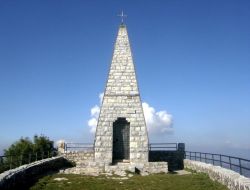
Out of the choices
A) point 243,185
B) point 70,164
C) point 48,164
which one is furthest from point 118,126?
point 243,185

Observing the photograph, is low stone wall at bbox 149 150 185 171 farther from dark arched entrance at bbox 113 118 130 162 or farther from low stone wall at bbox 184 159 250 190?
low stone wall at bbox 184 159 250 190

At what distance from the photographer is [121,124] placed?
71.1 feet

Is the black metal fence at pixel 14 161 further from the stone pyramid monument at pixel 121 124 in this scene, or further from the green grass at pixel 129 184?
the stone pyramid monument at pixel 121 124

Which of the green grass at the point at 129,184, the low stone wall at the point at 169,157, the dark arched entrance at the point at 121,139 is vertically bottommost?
the green grass at the point at 129,184

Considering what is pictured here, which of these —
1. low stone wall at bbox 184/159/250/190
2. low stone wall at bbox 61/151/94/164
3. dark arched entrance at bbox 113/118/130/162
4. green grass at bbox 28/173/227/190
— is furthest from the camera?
low stone wall at bbox 61/151/94/164

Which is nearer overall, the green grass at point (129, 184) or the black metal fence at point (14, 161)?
the green grass at point (129, 184)

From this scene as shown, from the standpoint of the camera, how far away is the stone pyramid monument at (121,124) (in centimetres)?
2106

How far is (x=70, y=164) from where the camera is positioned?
2198cm

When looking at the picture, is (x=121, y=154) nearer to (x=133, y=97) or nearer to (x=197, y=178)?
(x=133, y=97)

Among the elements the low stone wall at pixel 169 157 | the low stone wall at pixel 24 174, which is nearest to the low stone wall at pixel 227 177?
the low stone wall at pixel 169 157

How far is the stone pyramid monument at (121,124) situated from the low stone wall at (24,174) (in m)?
3.61

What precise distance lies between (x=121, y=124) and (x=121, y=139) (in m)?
0.95

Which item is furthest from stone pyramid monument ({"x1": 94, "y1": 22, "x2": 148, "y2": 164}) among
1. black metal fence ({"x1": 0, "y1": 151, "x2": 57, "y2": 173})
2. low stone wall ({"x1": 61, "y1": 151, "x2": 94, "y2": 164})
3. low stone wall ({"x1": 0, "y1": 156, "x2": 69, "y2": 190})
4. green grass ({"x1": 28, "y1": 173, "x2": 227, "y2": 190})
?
green grass ({"x1": 28, "y1": 173, "x2": 227, "y2": 190})

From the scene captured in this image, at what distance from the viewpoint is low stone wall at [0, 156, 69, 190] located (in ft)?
36.5
